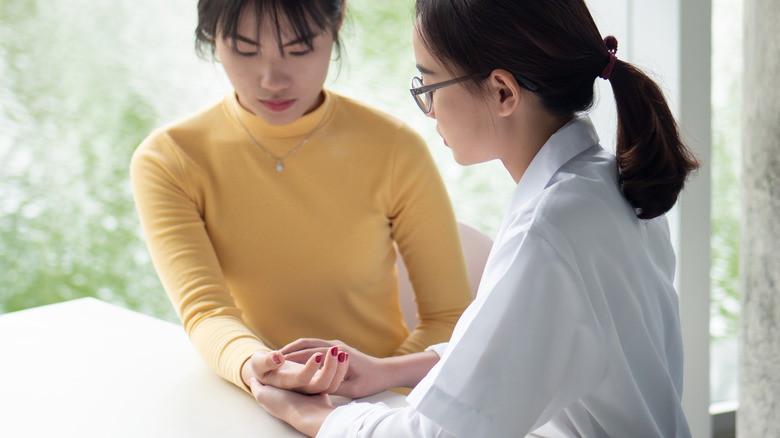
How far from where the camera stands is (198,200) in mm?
1576

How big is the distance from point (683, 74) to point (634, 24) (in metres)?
0.24

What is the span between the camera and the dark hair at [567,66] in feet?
3.14

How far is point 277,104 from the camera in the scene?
60.7 inches

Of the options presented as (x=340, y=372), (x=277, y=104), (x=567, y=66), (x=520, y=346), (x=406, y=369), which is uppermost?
(x=567, y=66)

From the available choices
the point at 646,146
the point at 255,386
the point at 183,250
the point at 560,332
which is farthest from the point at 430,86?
the point at 183,250

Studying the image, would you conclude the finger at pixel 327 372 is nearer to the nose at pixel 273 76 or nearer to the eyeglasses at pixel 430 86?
the eyeglasses at pixel 430 86

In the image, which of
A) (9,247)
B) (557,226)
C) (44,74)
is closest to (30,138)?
(44,74)

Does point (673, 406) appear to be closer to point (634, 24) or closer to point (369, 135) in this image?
point (369, 135)

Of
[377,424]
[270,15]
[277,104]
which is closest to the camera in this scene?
[377,424]

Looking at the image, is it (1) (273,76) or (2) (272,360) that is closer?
(2) (272,360)

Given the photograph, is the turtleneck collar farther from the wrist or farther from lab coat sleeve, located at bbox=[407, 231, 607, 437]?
lab coat sleeve, located at bbox=[407, 231, 607, 437]

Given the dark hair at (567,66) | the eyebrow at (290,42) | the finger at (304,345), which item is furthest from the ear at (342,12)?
the finger at (304,345)

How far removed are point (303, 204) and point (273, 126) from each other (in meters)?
0.18

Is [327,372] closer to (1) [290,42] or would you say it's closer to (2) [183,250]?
(2) [183,250]
